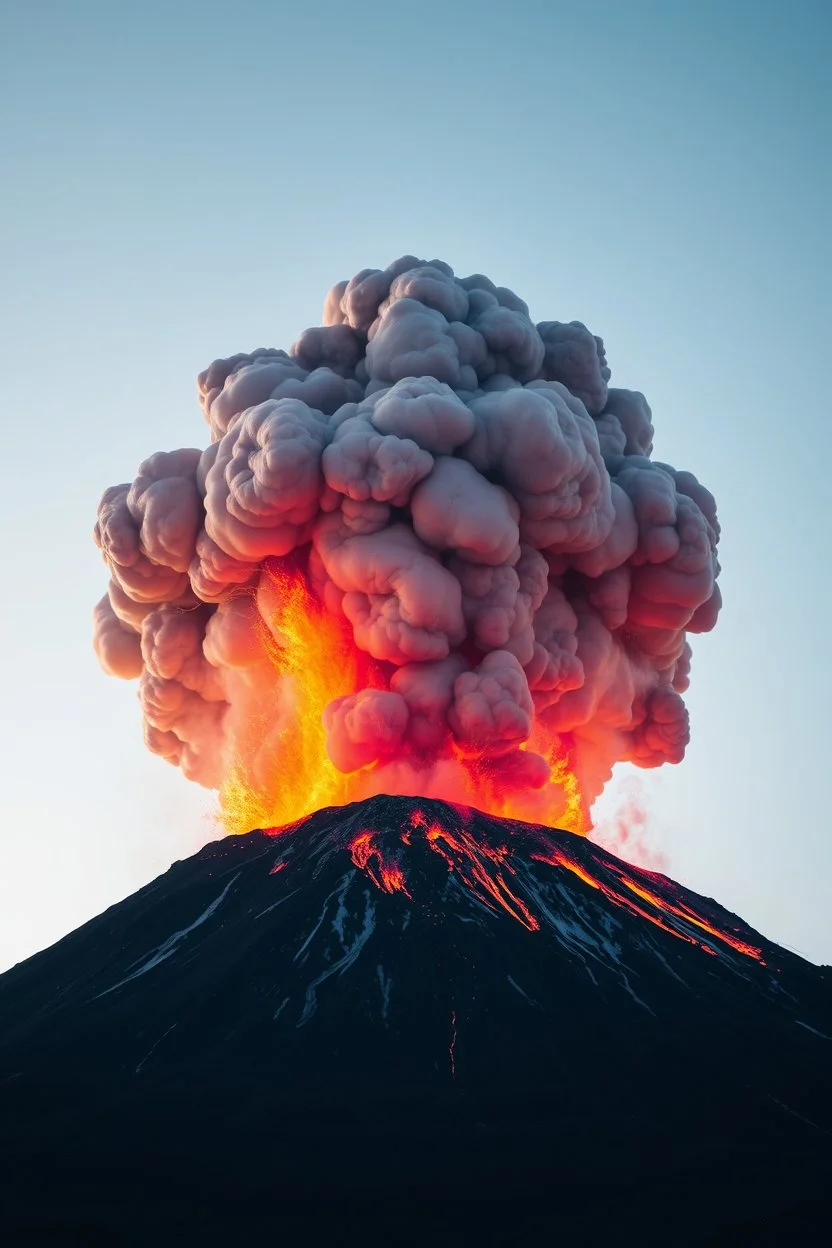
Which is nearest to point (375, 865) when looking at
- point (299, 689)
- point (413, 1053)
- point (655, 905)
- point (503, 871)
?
point (503, 871)

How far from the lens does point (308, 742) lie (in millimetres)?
26828

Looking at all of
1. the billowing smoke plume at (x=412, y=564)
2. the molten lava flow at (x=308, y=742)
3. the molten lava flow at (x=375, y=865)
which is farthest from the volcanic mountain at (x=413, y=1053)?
the billowing smoke plume at (x=412, y=564)

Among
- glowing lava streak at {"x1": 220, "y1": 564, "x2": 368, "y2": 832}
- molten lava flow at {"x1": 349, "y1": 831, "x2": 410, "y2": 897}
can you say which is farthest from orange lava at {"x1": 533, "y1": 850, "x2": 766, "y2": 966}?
glowing lava streak at {"x1": 220, "y1": 564, "x2": 368, "y2": 832}

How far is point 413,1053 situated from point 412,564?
10.5m

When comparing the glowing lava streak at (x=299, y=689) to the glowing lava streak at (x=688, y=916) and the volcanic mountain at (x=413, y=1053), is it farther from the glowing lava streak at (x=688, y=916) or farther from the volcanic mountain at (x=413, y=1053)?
the glowing lava streak at (x=688, y=916)

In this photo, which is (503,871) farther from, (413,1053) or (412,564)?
(413,1053)

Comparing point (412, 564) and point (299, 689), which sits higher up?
point (412, 564)

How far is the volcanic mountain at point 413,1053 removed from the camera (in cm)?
1281

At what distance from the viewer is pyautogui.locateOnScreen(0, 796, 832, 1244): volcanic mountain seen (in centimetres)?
1281

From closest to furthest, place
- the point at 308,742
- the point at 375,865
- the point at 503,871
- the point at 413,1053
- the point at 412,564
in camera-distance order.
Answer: the point at 413,1053, the point at 375,865, the point at 503,871, the point at 412,564, the point at 308,742

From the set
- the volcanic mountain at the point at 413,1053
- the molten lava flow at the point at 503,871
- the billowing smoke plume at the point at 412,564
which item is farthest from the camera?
the billowing smoke plume at the point at 412,564

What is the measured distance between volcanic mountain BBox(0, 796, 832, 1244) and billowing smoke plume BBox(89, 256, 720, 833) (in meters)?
2.30

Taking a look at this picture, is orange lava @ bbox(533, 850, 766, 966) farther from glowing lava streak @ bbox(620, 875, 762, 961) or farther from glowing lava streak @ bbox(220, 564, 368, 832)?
glowing lava streak @ bbox(220, 564, 368, 832)

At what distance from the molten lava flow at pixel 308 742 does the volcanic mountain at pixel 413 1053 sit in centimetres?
138
